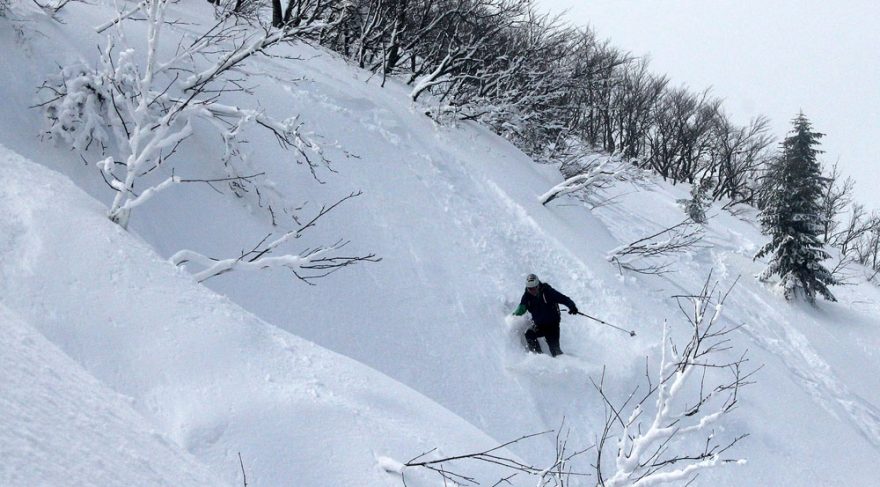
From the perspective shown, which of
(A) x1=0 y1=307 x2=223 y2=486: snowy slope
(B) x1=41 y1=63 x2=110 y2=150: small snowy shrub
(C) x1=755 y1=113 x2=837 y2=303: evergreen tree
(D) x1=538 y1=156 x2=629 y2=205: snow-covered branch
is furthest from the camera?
(C) x1=755 y1=113 x2=837 y2=303: evergreen tree

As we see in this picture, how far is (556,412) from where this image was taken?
734 centimetres

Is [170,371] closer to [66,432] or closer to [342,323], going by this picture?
[66,432]

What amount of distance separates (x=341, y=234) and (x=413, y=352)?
2.02 m

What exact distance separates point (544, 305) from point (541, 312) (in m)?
0.10

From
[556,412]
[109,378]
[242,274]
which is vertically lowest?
[556,412]

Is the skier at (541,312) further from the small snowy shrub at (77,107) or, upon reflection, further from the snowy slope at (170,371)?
the small snowy shrub at (77,107)

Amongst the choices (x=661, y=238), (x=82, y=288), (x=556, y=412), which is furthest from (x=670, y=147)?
(x=82, y=288)

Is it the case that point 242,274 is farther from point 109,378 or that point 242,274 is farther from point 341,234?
point 109,378

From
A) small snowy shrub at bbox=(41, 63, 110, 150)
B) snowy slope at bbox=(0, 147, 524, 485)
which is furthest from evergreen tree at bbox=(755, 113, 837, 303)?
small snowy shrub at bbox=(41, 63, 110, 150)

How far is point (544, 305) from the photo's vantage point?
7938 millimetres

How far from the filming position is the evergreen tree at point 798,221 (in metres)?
15.9

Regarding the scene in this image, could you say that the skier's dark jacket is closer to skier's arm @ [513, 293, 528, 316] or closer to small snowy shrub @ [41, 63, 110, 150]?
skier's arm @ [513, 293, 528, 316]

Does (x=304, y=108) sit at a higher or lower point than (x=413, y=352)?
higher

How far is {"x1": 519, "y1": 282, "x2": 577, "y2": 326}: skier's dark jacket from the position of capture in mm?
7883
